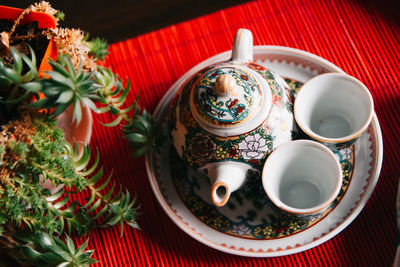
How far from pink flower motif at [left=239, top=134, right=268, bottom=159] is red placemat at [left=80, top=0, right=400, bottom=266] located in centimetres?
20

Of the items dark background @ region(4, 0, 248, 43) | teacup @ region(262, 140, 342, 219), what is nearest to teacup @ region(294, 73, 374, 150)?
teacup @ region(262, 140, 342, 219)

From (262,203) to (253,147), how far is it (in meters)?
0.14

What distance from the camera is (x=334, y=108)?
63 centimetres

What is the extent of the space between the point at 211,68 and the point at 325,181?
0.25 m

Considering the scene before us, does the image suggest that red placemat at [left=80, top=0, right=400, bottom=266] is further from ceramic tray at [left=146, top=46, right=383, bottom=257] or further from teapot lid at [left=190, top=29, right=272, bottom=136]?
teapot lid at [left=190, top=29, right=272, bottom=136]

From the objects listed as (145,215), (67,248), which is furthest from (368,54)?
(67,248)

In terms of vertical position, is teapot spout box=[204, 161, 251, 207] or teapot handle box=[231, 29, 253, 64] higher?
teapot handle box=[231, 29, 253, 64]

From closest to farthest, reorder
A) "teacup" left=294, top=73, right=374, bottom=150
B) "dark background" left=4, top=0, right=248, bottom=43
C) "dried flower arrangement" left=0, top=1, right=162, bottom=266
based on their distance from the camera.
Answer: "dried flower arrangement" left=0, top=1, right=162, bottom=266 → "teacup" left=294, top=73, right=374, bottom=150 → "dark background" left=4, top=0, right=248, bottom=43

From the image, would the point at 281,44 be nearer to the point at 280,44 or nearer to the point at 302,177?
the point at 280,44

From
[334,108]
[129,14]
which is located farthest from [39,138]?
[129,14]

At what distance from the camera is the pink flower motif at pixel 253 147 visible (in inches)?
20.6

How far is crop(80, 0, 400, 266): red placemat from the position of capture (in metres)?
0.61

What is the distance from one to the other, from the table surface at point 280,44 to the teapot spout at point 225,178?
158 millimetres

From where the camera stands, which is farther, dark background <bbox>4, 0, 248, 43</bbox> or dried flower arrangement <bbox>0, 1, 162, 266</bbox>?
dark background <bbox>4, 0, 248, 43</bbox>
